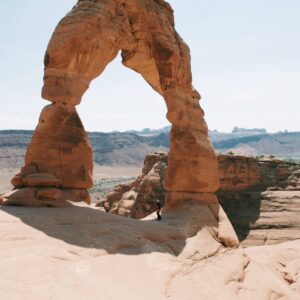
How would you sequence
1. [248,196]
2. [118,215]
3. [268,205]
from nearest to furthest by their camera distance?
[118,215] → [268,205] → [248,196]

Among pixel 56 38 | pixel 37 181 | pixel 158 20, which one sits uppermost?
pixel 158 20

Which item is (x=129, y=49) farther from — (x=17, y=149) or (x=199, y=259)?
(x=17, y=149)

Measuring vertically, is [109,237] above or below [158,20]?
below

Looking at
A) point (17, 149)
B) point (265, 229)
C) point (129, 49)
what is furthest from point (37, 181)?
point (17, 149)

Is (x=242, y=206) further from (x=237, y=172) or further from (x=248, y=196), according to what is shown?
(x=237, y=172)

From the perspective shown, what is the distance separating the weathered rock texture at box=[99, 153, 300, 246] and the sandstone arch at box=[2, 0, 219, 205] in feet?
58.4

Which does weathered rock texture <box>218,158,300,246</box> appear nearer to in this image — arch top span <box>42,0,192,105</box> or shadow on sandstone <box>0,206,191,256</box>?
arch top span <box>42,0,192,105</box>

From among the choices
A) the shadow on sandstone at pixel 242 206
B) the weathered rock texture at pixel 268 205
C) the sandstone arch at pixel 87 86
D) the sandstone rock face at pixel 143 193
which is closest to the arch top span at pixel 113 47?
the sandstone arch at pixel 87 86

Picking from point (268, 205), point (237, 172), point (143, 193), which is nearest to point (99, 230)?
point (143, 193)

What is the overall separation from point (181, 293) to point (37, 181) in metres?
4.66

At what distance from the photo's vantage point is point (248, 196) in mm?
39250

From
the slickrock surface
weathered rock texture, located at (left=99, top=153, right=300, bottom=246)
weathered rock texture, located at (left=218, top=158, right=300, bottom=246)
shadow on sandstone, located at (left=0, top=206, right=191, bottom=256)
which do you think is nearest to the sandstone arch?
shadow on sandstone, located at (left=0, top=206, right=191, bottom=256)

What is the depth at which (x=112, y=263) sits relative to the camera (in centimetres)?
834

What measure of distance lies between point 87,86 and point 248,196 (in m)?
29.3
